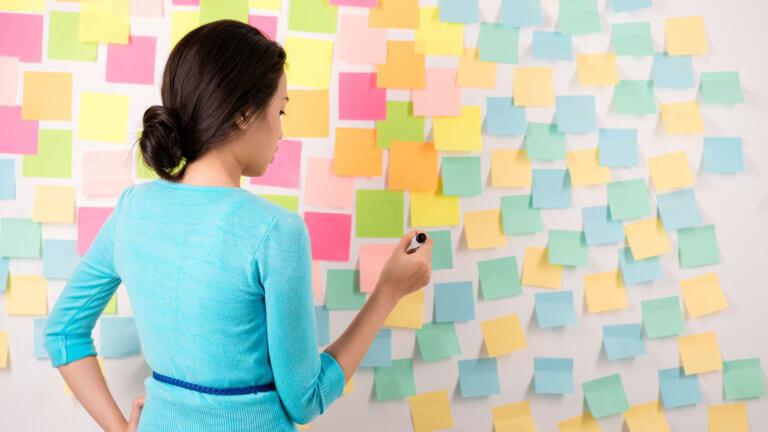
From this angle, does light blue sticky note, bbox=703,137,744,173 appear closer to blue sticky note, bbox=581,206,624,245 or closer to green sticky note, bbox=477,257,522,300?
blue sticky note, bbox=581,206,624,245

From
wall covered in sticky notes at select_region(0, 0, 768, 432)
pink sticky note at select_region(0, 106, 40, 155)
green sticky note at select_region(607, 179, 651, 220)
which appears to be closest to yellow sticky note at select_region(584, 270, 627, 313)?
wall covered in sticky notes at select_region(0, 0, 768, 432)

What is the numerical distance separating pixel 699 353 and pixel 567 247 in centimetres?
36

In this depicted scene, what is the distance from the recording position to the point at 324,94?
103 centimetres

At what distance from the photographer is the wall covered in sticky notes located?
1.03 metres

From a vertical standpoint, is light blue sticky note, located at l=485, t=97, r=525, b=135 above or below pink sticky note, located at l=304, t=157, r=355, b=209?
above

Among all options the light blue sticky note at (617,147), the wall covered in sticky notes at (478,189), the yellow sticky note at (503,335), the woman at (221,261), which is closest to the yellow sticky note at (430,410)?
the wall covered in sticky notes at (478,189)

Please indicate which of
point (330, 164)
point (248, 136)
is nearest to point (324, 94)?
point (330, 164)

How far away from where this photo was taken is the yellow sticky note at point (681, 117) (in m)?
1.12

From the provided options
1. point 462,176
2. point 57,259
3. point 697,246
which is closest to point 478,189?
point 462,176

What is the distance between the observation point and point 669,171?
112cm

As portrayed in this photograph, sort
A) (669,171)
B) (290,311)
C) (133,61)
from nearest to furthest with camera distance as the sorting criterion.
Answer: (290,311) → (133,61) → (669,171)

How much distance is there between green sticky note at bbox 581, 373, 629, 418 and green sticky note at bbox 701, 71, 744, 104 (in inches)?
23.2

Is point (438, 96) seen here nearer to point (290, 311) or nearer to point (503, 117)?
point (503, 117)

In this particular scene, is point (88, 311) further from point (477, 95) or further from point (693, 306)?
point (693, 306)
